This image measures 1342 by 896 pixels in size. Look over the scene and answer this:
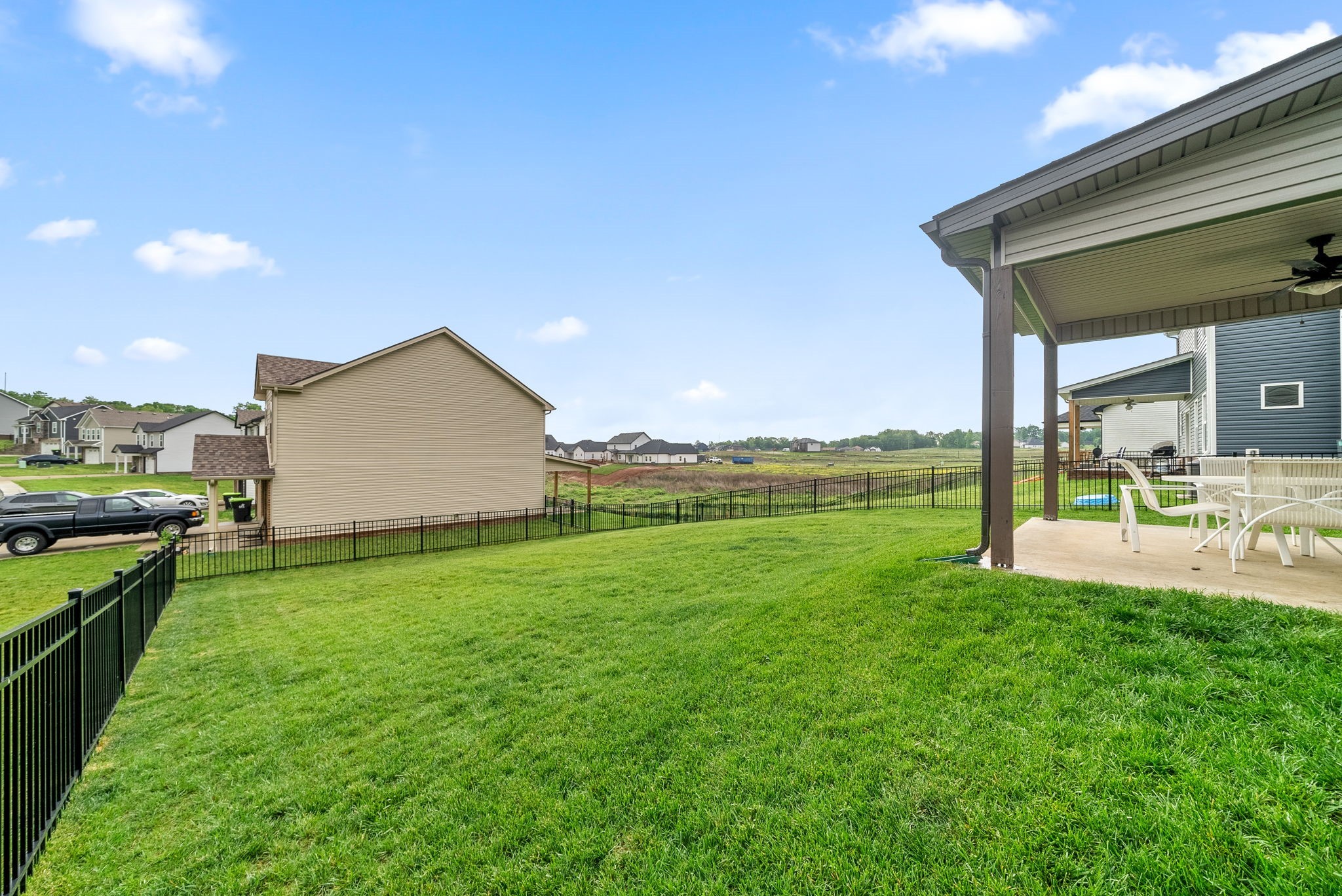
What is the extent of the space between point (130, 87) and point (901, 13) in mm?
21750

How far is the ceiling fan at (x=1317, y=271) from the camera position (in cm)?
523

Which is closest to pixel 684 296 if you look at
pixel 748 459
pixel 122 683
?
pixel 122 683

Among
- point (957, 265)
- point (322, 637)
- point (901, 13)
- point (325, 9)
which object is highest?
point (325, 9)

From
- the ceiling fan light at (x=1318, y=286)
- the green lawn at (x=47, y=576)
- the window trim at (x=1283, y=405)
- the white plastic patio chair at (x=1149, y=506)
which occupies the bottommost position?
the green lawn at (x=47, y=576)

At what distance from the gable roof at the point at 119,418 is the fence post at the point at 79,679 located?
60603mm

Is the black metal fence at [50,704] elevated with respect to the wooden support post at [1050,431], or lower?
lower

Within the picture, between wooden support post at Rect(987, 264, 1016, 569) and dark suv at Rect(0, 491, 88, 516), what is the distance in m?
23.8

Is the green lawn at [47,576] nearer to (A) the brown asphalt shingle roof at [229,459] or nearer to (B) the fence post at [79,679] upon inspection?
(A) the brown asphalt shingle roof at [229,459]

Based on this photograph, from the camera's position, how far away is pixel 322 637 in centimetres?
630

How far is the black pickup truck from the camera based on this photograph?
14.4 metres

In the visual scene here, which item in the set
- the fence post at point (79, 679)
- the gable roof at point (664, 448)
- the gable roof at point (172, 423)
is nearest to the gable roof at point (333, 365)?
the fence post at point (79, 679)

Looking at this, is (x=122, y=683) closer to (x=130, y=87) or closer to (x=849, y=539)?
(x=849, y=539)

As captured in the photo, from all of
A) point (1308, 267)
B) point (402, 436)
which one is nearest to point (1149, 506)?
point (1308, 267)

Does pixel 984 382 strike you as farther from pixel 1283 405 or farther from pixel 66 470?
pixel 66 470
